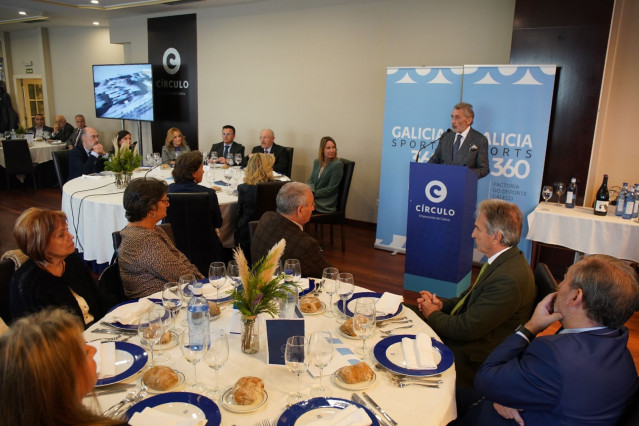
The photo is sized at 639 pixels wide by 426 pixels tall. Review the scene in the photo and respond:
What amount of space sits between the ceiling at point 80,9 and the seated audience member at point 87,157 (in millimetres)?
3165

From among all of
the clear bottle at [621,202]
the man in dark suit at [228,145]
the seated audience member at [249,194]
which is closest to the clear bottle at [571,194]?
the clear bottle at [621,202]

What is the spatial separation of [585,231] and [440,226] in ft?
4.75

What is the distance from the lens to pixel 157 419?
145cm

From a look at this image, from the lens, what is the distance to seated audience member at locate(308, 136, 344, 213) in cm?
588

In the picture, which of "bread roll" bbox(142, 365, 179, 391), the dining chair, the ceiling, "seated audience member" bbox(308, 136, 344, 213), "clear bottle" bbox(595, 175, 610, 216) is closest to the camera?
"bread roll" bbox(142, 365, 179, 391)

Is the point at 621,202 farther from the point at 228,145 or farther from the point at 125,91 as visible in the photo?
the point at 125,91

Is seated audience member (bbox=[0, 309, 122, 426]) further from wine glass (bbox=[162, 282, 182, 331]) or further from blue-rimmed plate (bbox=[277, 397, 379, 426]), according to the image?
wine glass (bbox=[162, 282, 182, 331])

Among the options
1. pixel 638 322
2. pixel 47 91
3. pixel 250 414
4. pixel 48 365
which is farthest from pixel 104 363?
pixel 47 91

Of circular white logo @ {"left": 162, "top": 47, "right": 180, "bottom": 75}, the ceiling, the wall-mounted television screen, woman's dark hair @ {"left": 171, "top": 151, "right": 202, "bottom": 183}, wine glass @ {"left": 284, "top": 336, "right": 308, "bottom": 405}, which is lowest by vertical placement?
wine glass @ {"left": 284, "top": 336, "right": 308, "bottom": 405}

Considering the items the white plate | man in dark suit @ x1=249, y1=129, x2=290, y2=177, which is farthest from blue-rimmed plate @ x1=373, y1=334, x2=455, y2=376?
man in dark suit @ x1=249, y1=129, x2=290, y2=177

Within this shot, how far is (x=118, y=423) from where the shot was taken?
1.13 m

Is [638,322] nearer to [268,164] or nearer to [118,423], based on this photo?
[268,164]

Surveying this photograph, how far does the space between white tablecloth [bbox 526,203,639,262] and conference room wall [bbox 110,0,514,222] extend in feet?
4.86

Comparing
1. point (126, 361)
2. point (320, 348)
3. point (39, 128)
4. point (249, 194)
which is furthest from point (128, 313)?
point (39, 128)
